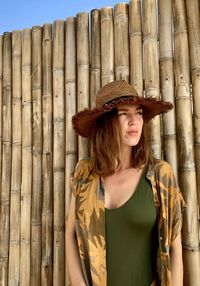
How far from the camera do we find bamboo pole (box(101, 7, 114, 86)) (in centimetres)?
233

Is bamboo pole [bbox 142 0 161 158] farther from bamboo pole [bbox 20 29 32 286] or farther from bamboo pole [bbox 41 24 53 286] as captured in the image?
bamboo pole [bbox 20 29 32 286]

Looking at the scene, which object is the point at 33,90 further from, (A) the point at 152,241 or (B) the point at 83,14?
(A) the point at 152,241

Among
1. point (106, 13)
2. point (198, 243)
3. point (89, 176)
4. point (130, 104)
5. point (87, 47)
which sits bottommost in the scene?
point (198, 243)

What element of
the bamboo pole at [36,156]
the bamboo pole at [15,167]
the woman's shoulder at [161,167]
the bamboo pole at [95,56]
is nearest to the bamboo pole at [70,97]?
the bamboo pole at [95,56]

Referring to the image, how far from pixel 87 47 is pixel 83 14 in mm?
272

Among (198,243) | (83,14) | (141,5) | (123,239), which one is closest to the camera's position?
(123,239)

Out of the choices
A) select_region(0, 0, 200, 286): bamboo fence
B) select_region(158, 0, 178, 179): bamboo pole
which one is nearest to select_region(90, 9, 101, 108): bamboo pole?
select_region(0, 0, 200, 286): bamboo fence

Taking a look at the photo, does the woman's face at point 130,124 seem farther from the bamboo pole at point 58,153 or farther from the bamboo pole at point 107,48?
the bamboo pole at point 58,153

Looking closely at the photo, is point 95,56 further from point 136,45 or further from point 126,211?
point 126,211

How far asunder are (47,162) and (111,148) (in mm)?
730

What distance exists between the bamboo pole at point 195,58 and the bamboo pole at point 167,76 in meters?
0.13

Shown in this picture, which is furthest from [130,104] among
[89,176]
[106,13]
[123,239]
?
[106,13]

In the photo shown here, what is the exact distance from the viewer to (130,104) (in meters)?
1.86

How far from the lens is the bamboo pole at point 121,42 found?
2.29 meters
